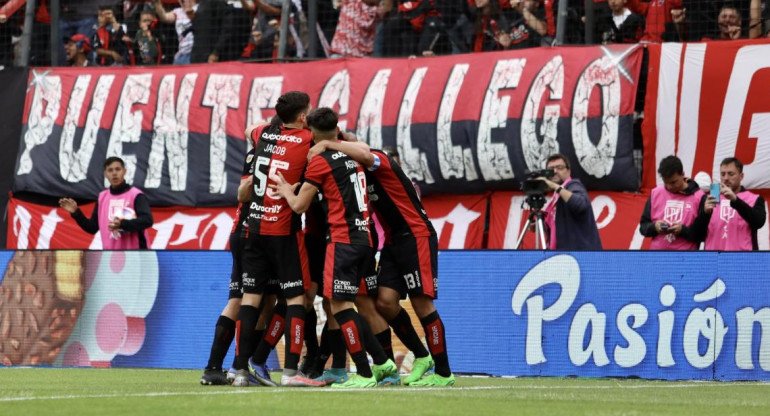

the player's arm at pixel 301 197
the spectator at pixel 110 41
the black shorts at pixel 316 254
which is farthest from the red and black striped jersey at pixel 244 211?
the spectator at pixel 110 41

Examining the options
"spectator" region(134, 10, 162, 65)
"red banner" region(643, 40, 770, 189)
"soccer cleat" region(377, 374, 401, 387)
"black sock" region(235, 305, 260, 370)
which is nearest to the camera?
"black sock" region(235, 305, 260, 370)

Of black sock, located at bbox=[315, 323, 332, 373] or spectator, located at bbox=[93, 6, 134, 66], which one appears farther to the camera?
spectator, located at bbox=[93, 6, 134, 66]

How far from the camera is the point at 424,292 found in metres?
9.59

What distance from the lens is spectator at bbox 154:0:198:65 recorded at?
17969 millimetres

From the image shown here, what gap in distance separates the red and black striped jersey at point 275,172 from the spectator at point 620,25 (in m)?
6.81

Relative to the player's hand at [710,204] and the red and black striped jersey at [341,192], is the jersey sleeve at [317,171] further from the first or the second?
the player's hand at [710,204]

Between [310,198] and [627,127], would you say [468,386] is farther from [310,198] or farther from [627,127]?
[627,127]

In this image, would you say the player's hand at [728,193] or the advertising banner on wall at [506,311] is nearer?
the advertising banner on wall at [506,311]

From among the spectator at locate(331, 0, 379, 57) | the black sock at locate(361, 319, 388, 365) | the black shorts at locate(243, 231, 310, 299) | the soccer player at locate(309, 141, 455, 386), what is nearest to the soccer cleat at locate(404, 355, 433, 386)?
the soccer player at locate(309, 141, 455, 386)

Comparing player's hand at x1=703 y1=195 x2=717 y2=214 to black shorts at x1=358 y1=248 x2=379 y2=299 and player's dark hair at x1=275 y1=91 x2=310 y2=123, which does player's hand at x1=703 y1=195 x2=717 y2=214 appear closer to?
black shorts at x1=358 y1=248 x2=379 y2=299

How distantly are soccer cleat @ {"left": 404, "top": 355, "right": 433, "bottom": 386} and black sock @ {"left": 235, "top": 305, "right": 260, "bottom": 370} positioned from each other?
1.20 m

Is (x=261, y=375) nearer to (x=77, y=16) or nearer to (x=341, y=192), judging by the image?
(x=341, y=192)

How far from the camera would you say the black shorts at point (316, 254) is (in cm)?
970

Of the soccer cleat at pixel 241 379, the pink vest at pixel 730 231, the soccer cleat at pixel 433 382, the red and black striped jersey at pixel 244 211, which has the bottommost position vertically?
the soccer cleat at pixel 433 382
